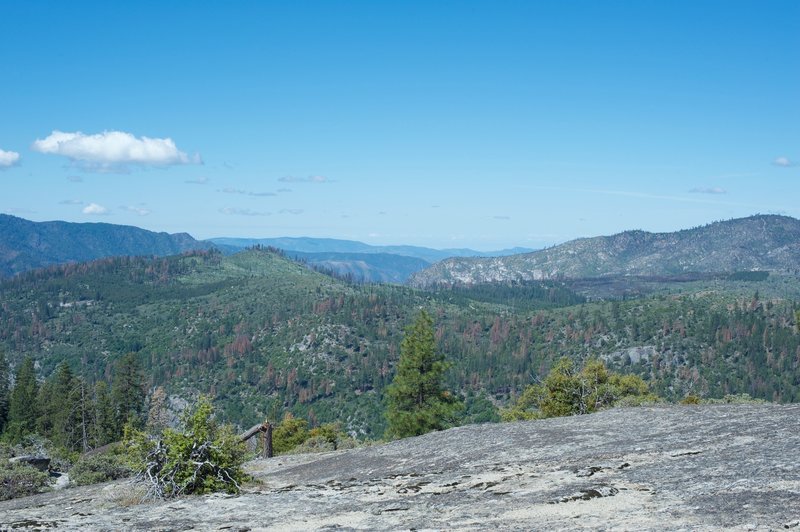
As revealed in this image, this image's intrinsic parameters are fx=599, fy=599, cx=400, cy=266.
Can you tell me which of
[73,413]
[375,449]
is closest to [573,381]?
[375,449]

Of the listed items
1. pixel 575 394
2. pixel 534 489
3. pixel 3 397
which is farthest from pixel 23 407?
pixel 534 489

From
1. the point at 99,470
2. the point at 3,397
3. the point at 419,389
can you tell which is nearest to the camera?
the point at 99,470

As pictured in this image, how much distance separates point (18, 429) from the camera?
320ft

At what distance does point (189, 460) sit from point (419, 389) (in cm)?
3563

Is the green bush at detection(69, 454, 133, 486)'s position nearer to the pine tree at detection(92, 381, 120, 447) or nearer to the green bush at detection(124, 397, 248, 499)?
the green bush at detection(124, 397, 248, 499)

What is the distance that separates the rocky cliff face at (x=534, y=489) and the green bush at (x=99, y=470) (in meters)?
6.07

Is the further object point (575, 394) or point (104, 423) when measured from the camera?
point (104, 423)

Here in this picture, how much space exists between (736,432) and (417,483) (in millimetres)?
9046

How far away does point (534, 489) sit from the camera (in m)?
13.1

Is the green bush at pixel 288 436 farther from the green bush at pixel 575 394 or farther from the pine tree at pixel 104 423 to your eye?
the pine tree at pixel 104 423

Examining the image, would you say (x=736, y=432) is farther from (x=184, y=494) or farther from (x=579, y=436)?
(x=184, y=494)

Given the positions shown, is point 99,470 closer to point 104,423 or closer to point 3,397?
point 104,423

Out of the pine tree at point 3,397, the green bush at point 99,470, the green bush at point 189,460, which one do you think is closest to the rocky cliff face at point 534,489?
the green bush at point 189,460

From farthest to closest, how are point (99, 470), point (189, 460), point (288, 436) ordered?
point (288, 436), point (99, 470), point (189, 460)
